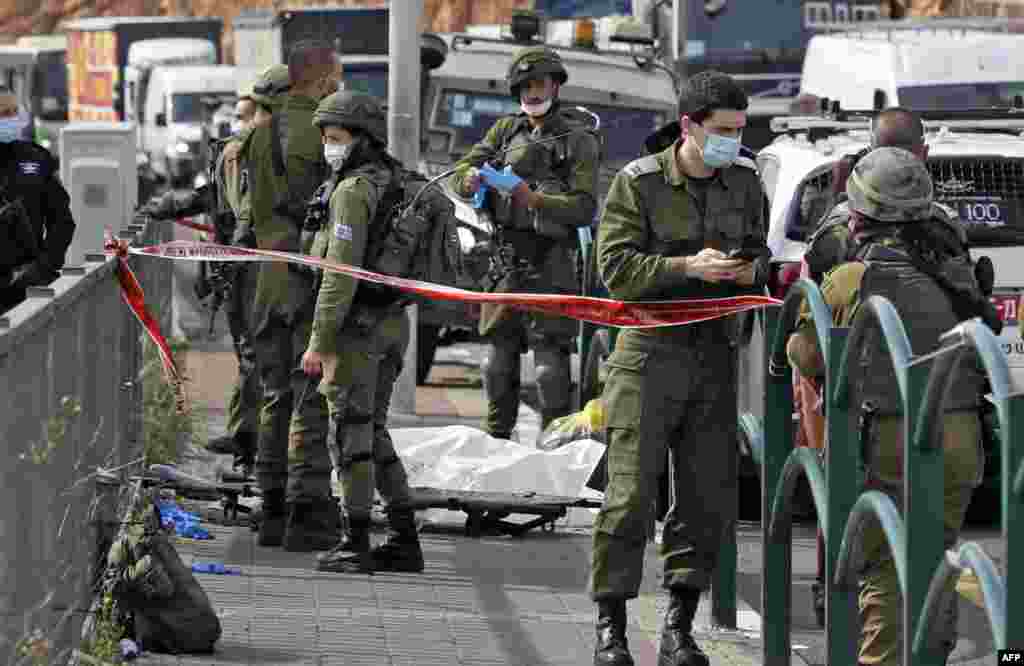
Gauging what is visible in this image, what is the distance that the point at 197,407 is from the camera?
13281 millimetres

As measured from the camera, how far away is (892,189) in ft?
22.8

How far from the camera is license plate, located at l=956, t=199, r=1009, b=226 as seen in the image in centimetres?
1052

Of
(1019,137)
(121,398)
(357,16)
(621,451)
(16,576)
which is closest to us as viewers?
(16,576)

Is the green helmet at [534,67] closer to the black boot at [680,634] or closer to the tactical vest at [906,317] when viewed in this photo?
the black boot at [680,634]

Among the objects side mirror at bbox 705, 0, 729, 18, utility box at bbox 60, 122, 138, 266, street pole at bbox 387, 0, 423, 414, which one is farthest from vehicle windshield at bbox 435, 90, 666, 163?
side mirror at bbox 705, 0, 729, 18

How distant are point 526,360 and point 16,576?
12.1 m

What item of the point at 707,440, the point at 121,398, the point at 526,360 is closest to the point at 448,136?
the point at 526,360

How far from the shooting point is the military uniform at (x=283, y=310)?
31.1 feet

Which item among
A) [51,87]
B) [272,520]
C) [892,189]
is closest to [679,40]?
[272,520]

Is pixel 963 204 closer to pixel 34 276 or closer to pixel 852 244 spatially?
pixel 852 244

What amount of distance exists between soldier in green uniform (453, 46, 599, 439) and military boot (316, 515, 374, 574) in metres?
2.12

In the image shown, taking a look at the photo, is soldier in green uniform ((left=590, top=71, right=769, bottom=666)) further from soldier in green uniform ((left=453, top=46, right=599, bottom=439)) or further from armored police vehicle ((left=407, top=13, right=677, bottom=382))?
armored police vehicle ((left=407, top=13, right=677, bottom=382))

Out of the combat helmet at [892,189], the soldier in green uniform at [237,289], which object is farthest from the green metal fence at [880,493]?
the soldier in green uniform at [237,289]

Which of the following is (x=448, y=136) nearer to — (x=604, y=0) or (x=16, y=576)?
(x=16, y=576)
